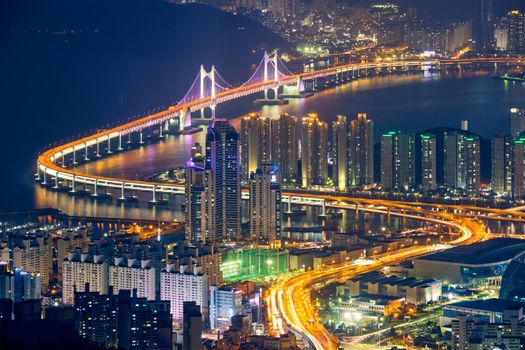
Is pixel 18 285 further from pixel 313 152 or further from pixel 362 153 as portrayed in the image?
pixel 362 153

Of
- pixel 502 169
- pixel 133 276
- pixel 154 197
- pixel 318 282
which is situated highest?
pixel 502 169

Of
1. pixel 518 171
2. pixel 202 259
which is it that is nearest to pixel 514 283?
pixel 202 259

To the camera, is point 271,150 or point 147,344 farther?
point 271,150

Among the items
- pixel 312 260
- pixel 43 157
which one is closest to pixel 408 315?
pixel 312 260

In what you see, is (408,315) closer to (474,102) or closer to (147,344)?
(147,344)

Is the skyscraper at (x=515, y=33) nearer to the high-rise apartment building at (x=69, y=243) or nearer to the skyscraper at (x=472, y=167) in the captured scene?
the skyscraper at (x=472, y=167)

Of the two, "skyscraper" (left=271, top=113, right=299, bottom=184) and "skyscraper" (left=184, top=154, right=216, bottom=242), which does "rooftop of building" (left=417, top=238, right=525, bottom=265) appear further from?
"skyscraper" (left=271, top=113, right=299, bottom=184)
